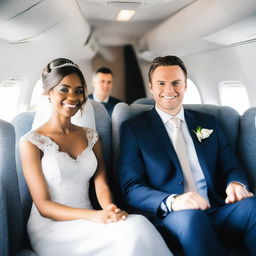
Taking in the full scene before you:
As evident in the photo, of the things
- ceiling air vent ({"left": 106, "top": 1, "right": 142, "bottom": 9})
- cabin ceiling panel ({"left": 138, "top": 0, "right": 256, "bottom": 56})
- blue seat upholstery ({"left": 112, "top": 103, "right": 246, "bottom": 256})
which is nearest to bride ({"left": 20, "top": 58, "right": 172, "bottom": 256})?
blue seat upholstery ({"left": 112, "top": 103, "right": 246, "bottom": 256})

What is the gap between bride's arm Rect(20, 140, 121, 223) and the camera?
174 centimetres

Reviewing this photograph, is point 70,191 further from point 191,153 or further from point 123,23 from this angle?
point 123,23

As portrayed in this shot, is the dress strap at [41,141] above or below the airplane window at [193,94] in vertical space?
below

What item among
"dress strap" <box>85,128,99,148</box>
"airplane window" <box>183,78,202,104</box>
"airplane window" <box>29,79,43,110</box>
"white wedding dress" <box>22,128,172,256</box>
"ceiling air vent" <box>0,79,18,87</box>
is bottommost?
"white wedding dress" <box>22,128,172,256</box>

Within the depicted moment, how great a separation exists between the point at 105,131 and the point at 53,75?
22.8 inches

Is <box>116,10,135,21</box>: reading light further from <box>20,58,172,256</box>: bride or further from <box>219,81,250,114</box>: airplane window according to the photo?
<box>20,58,172,256</box>: bride

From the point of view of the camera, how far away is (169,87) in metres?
2.22

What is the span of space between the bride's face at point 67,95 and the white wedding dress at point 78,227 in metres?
0.20

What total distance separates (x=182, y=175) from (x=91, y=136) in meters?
0.62

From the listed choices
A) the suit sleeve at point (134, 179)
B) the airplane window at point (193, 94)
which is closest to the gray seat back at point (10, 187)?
the suit sleeve at point (134, 179)

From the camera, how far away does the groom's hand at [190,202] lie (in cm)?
169

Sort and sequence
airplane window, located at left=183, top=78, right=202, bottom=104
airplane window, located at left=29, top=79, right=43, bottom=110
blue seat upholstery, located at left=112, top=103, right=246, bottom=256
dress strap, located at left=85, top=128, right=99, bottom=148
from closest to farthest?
dress strap, located at left=85, top=128, right=99, bottom=148
blue seat upholstery, located at left=112, top=103, right=246, bottom=256
airplane window, located at left=29, top=79, right=43, bottom=110
airplane window, located at left=183, top=78, right=202, bottom=104

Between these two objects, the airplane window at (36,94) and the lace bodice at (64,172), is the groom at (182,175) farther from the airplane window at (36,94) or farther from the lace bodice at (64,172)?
the airplane window at (36,94)

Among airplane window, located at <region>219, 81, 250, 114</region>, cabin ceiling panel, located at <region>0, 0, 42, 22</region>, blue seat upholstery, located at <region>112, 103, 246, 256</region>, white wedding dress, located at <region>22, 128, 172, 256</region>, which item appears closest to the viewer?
white wedding dress, located at <region>22, 128, 172, 256</region>
